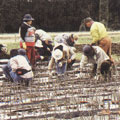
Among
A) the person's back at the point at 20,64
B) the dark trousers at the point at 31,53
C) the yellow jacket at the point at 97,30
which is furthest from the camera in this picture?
the dark trousers at the point at 31,53

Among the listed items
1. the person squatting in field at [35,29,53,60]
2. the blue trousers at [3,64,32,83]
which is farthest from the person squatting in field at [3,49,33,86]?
the person squatting in field at [35,29,53,60]

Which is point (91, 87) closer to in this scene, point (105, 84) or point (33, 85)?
point (105, 84)

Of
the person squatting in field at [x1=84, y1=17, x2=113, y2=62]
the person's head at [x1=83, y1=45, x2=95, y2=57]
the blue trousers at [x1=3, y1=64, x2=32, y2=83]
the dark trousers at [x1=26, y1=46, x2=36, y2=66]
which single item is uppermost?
the person squatting in field at [x1=84, y1=17, x2=113, y2=62]

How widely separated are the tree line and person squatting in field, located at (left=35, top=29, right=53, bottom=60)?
11.4m

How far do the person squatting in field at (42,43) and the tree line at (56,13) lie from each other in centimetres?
1135

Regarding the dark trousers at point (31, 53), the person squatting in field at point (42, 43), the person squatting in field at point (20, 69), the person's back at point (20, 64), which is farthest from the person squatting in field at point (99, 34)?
the person squatting in field at point (42, 43)

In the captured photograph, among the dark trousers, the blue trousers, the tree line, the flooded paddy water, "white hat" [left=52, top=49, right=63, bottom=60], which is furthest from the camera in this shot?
the tree line

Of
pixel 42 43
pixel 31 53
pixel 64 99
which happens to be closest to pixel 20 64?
pixel 64 99

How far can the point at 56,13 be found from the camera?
27.2 m

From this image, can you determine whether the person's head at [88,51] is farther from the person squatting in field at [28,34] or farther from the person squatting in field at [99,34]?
the person squatting in field at [28,34]

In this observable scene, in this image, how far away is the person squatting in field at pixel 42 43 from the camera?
13985 mm

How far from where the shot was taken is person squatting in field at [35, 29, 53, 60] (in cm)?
1399

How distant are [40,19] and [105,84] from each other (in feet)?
56.3

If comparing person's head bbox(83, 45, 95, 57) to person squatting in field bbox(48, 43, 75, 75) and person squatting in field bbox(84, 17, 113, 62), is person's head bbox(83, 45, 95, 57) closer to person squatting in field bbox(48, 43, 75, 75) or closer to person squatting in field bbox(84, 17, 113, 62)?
person squatting in field bbox(48, 43, 75, 75)
